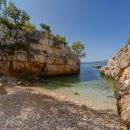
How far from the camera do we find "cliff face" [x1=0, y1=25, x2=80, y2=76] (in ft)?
112

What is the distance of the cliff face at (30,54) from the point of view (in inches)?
1348

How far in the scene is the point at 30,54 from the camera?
3700 cm

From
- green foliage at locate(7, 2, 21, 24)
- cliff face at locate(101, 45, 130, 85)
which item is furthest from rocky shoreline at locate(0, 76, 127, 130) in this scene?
green foliage at locate(7, 2, 21, 24)

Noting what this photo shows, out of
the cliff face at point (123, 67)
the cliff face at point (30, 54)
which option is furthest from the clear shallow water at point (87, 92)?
the cliff face at point (30, 54)

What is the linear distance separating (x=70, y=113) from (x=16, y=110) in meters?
4.26

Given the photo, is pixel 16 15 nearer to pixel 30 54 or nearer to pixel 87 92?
pixel 30 54

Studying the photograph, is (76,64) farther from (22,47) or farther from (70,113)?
(70,113)

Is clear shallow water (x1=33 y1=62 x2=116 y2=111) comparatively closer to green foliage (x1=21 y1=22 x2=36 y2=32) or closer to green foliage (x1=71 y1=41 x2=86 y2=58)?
green foliage (x1=21 y1=22 x2=36 y2=32)

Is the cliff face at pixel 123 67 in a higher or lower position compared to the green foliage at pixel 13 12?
lower

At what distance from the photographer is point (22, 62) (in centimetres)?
3553

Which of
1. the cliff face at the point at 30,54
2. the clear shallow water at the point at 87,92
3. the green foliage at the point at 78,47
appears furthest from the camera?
the green foliage at the point at 78,47

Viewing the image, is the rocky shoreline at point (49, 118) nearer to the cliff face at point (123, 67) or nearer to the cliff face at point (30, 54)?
the cliff face at point (123, 67)

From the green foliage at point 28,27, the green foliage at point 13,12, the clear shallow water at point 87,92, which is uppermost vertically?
the green foliage at point 13,12

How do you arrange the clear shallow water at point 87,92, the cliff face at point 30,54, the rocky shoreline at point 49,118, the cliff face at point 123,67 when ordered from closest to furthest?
1. the rocky shoreline at point 49,118
2. the cliff face at point 123,67
3. the clear shallow water at point 87,92
4. the cliff face at point 30,54
